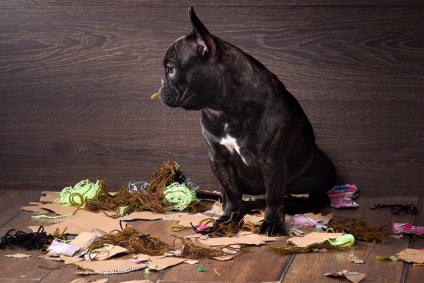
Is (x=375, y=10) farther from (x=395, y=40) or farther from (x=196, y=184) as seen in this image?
(x=196, y=184)

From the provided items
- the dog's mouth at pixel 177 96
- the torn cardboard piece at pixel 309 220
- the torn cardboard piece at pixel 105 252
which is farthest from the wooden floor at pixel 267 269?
the dog's mouth at pixel 177 96

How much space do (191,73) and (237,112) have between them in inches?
9.3

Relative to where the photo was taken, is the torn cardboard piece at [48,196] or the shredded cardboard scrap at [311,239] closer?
the shredded cardboard scrap at [311,239]

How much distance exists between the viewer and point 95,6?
13.8 ft

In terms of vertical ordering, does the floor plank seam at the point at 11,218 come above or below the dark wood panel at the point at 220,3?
below

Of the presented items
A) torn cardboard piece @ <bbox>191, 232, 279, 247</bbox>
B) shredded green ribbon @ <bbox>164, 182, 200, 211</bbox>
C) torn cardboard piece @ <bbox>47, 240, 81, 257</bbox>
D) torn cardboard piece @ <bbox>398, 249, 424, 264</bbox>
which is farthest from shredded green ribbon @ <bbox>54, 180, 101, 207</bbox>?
torn cardboard piece @ <bbox>398, 249, 424, 264</bbox>

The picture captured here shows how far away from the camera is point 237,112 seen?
3.38 m

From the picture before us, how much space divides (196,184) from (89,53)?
31.6 inches

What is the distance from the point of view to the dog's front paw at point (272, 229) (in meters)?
3.39

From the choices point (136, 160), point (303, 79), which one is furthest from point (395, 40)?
point (136, 160)

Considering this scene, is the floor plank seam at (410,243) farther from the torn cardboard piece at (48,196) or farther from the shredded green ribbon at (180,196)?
the torn cardboard piece at (48,196)

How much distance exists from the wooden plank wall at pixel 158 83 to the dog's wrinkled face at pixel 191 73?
0.82 m

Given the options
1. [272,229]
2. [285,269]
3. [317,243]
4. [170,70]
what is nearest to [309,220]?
[272,229]

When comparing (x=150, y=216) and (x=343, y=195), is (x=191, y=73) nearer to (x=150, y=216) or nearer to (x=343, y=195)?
(x=150, y=216)
